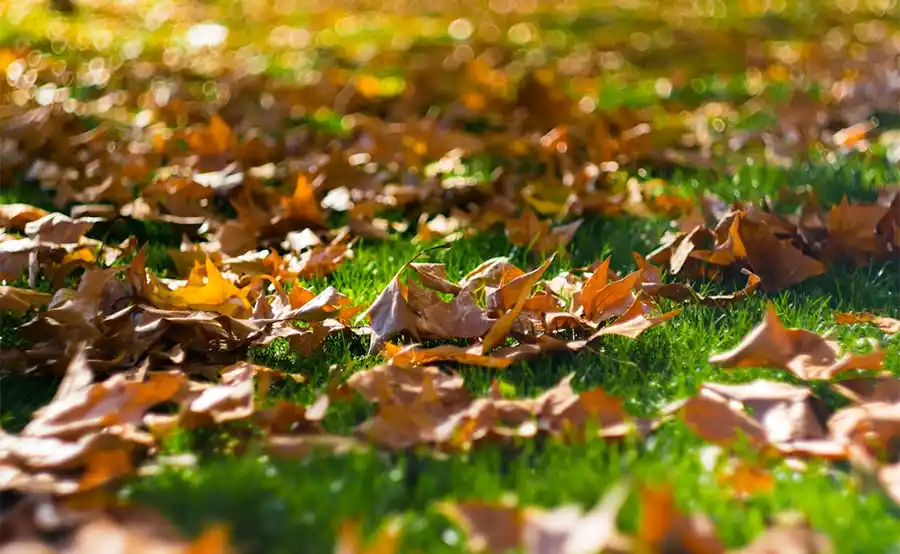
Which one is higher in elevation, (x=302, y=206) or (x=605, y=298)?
(x=605, y=298)

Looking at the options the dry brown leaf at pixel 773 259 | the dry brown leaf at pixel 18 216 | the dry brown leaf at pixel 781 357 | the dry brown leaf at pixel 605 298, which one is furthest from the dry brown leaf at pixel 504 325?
the dry brown leaf at pixel 18 216

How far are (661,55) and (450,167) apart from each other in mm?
3155

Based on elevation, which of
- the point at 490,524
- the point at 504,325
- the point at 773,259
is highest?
the point at 490,524

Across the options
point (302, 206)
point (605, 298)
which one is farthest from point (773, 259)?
point (302, 206)

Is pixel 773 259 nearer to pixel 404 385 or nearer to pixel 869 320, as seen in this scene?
pixel 869 320

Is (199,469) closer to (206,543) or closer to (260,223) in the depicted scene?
(206,543)

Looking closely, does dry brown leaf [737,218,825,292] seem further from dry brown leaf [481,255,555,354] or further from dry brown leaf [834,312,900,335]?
dry brown leaf [481,255,555,354]

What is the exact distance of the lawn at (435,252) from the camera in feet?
4.87

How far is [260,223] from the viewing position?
9.48 feet

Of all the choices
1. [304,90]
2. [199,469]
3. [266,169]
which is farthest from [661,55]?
[199,469]

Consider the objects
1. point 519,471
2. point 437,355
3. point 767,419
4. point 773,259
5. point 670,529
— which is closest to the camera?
point 670,529

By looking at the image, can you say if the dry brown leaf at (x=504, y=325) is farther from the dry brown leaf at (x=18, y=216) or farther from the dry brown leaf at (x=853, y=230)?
the dry brown leaf at (x=18, y=216)

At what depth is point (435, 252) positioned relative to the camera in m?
2.80

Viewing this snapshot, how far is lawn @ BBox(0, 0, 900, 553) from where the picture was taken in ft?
4.87
